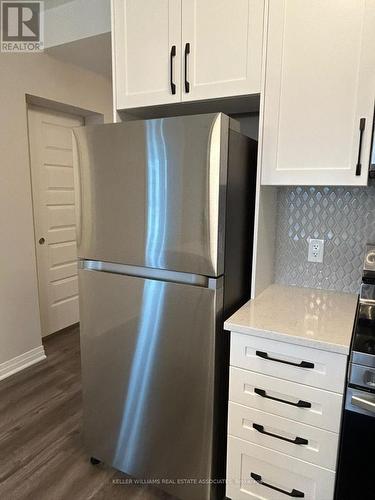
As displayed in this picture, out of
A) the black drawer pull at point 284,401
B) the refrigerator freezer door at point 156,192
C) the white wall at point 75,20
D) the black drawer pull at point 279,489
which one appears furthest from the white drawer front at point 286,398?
the white wall at point 75,20

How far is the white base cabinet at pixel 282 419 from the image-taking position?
3.99 feet

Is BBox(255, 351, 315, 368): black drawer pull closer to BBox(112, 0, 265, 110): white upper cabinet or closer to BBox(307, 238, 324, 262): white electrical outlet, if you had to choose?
BBox(307, 238, 324, 262): white electrical outlet

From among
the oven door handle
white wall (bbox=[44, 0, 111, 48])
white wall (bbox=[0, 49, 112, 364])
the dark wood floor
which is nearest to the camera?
the oven door handle

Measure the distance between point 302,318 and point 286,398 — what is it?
317 mm

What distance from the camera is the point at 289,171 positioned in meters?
1.45

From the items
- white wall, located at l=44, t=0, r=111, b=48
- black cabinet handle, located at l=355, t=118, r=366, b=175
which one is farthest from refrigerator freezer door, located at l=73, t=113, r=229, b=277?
white wall, located at l=44, t=0, r=111, b=48

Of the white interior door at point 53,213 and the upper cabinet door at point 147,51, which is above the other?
the upper cabinet door at point 147,51

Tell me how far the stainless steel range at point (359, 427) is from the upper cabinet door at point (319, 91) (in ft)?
2.15

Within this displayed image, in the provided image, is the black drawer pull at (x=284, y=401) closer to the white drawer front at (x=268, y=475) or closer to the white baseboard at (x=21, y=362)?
the white drawer front at (x=268, y=475)

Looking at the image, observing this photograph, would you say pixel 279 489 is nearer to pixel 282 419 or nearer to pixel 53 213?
pixel 282 419

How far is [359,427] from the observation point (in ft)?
3.75

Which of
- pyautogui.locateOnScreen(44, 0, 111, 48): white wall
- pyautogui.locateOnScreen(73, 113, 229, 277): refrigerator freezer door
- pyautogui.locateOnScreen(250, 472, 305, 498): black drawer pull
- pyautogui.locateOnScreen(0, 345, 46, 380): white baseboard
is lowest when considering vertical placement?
pyautogui.locateOnScreen(0, 345, 46, 380): white baseboard

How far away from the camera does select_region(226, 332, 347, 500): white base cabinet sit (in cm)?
121

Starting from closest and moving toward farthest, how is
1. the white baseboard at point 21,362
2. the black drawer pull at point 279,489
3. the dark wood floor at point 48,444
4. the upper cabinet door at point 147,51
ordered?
the black drawer pull at point 279,489
the upper cabinet door at point 147,51
the dark wood floor at point 48,444
the white baseboard at point 21,362
